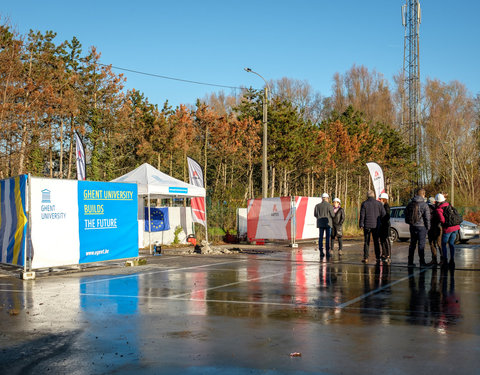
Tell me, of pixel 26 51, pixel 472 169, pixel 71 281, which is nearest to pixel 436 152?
pixel 472 169

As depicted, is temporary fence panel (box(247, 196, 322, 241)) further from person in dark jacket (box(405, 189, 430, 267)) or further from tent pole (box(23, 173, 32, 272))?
tent pole (box(23, 173, 32, 272))

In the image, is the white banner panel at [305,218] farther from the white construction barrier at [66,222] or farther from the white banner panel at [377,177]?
the white construction barrier at [66,222]

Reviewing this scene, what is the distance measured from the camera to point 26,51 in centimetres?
2978

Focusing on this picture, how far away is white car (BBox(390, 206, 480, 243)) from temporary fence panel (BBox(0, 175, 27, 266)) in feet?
58.6

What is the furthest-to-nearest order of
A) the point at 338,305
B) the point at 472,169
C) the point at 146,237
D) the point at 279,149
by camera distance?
1. the point at 472,169
2. the point at 279,149
3. the point at 146,237
4. the point at 338,305

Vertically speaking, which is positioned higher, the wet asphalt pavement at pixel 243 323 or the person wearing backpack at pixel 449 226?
the person wearing backpack at pixel 449 226

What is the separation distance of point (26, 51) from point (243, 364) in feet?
91.5

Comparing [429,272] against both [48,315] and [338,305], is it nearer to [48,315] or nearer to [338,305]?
[338,305]

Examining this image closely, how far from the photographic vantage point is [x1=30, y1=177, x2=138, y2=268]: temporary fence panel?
14.1 metres

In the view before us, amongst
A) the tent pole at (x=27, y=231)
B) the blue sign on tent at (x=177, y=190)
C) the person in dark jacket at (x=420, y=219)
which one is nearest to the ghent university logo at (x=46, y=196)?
the tent pole at (x=27, y=231)

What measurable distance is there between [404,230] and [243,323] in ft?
66.8

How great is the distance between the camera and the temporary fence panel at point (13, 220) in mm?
13731

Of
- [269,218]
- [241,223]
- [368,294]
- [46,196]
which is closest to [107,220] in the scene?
[46,196]

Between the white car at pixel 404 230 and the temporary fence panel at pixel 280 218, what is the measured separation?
4.07m
